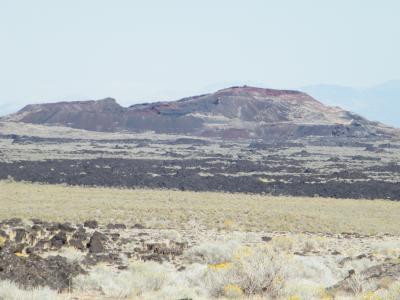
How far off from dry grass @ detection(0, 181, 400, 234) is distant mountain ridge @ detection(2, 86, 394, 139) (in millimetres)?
94125

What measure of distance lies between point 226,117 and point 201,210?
117 m

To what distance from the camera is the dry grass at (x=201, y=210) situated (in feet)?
99.2

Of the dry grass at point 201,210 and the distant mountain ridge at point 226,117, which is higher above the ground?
the distant mountain ridge at point 226,117

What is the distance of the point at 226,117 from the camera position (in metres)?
150

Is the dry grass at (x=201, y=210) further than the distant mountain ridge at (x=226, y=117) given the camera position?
No

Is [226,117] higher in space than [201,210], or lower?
higher

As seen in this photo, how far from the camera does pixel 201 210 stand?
33938 mm

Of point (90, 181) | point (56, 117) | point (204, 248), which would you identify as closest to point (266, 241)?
point (204, 248)

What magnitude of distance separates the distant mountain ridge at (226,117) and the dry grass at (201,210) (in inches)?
3706

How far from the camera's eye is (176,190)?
155ft

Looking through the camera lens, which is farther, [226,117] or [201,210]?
[226,117]

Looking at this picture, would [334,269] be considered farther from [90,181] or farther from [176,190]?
[90,181]

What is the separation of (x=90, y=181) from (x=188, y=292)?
125 ft

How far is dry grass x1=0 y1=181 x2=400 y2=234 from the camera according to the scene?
3023cm
